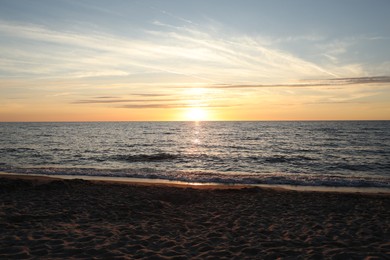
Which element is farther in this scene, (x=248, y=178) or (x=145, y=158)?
(x=145, y=158)

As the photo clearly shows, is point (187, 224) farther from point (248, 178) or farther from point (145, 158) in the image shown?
point (145, 158)

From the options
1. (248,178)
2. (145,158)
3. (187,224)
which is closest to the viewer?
(187,224)

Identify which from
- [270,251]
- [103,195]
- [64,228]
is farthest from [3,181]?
[270,251]

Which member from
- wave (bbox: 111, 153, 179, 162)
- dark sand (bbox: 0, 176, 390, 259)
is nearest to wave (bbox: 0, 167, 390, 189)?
dark sand (bbox: 0, 176, 390, 259)

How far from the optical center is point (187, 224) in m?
9.09

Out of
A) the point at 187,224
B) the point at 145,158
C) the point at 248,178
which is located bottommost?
the point at 145,158

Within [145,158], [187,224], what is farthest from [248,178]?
[145,158]

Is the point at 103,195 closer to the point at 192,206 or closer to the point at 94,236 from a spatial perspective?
the point at 192,206

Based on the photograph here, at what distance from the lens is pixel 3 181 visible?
14617 mm

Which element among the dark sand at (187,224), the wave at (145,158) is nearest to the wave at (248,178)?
the dark sand at (187,224)

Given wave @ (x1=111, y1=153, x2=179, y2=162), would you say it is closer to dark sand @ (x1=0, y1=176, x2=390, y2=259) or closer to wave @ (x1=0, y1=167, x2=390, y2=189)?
wave @ (x1=0, y1=167, x2=390, y2=189)

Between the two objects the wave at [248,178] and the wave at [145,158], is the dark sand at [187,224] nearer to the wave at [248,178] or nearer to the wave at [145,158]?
the wave at [248,178]

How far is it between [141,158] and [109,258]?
25375 mm

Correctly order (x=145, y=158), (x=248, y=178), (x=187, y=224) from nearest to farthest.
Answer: (x=187, y=224) < (x=248, y=178) < (x=145, y=158)
